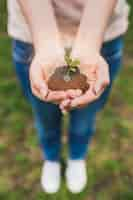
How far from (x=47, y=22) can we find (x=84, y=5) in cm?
12

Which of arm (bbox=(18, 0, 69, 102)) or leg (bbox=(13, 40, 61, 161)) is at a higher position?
arm (bbox=(18, 0, 69, 102))

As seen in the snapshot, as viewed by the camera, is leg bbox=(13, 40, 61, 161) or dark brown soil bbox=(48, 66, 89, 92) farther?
leg bbox=(13, 40, 61, 161)

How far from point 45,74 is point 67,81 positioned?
0.28 feet

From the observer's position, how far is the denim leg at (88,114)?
1530 mm

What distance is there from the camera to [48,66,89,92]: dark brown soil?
49.4 inches

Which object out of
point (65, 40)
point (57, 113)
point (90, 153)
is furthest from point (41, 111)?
point (90, 153)

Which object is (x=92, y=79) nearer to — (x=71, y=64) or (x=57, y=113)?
(x=71, y=64)

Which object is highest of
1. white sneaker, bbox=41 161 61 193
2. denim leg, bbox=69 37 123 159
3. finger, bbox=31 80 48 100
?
finger, bbox=31 80 48 100

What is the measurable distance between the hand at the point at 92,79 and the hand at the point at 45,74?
2 centimetres

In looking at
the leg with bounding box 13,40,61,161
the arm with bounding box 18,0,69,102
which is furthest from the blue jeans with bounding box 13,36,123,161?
the arm with bounding box 18,0,69,102

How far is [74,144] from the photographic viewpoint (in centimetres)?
189

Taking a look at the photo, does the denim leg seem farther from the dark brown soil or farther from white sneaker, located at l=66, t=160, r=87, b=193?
the dark brown soil

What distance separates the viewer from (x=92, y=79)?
1278 mm

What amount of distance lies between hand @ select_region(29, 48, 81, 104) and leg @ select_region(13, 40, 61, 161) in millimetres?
170
